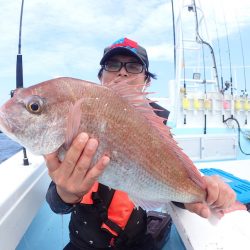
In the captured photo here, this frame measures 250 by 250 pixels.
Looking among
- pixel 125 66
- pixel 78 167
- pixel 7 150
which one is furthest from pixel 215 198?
pixel 7 150

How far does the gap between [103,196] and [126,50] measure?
108cm

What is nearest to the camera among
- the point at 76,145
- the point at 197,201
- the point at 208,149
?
the point at 76,145

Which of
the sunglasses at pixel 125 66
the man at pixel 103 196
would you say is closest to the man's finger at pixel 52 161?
the man at pixel 103 196

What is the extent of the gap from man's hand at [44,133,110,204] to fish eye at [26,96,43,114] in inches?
7.5

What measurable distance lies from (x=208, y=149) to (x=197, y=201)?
12.9 ft

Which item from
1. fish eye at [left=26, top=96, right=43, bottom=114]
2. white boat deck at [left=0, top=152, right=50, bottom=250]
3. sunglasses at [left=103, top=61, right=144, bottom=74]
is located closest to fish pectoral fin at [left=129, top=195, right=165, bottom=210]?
fish eye at [left=26, top=96, right=43, bottom=114]

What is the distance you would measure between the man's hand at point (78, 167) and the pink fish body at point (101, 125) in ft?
0.12

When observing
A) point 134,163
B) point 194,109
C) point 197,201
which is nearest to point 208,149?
point 194,109

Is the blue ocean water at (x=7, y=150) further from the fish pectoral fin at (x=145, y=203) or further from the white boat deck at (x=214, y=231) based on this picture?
the fish pectoral fin at (x=145, y=203)

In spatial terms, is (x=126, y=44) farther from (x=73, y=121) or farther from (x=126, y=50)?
(x=73, y=121)

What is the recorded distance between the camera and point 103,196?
1.74 metres

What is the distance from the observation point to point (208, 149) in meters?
5.08

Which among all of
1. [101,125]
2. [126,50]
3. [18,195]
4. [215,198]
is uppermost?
[126,50]

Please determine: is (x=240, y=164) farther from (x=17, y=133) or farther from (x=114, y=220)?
(x=17, y=133)
